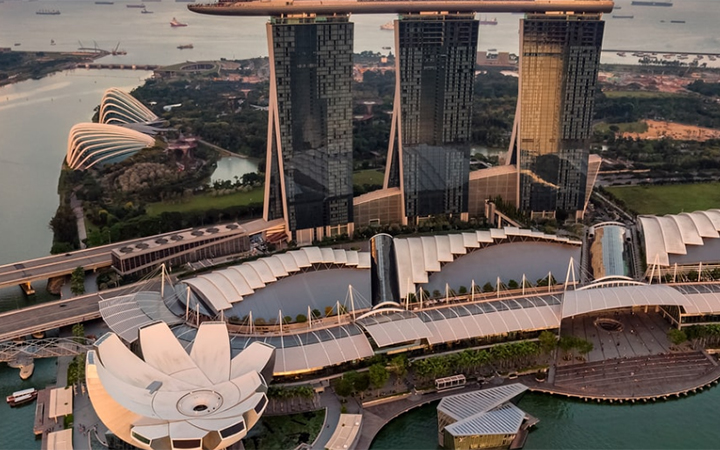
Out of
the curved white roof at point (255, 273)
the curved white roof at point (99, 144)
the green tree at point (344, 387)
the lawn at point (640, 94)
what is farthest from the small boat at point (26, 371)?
the lawn at point (640, 94)

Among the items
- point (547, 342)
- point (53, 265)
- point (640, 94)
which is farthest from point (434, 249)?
point (640, 94)

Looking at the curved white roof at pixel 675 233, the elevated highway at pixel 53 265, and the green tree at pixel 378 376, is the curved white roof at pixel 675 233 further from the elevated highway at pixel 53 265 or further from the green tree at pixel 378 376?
the elevated highway at pixel 53 265

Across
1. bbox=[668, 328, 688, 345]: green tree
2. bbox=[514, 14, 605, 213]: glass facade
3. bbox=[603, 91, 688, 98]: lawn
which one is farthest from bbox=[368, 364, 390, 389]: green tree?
bbox=[603, 91, 688, 98]: lawn

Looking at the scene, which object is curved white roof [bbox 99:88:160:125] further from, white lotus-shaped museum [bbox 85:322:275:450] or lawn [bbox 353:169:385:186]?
white lotus-shaped museum [bbox 85:322:275:450]

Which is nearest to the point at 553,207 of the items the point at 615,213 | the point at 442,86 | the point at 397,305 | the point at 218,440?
the point at 615,213

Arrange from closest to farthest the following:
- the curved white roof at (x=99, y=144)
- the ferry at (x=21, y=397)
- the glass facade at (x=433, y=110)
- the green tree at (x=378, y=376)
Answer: the green tree at (x=378, y=376) → the ferry at (x=21, y=397) → the glass facade at (x=433, y=110) → the curved white roof at (x=99, y=144)

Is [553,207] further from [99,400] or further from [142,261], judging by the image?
[99,400]
